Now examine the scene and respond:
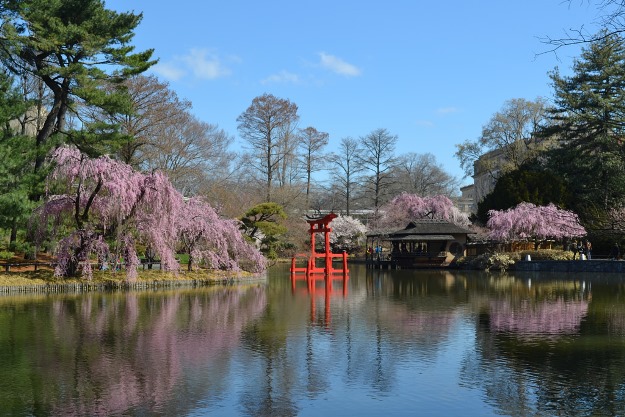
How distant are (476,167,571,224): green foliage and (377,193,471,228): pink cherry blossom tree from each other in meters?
11.8

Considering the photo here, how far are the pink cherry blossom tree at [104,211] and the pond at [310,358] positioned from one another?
543 centimetres

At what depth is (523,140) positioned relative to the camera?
204 feet

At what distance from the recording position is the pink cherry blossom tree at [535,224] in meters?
48.3

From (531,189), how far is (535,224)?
4.07 metres

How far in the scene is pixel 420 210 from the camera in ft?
216

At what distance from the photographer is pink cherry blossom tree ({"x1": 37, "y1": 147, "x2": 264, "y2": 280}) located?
→ 26.1m

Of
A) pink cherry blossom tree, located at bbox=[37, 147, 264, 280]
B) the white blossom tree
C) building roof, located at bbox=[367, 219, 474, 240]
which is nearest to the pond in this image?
pink cherry blossom tree, located at bbox=[37, 147, 264, 280]

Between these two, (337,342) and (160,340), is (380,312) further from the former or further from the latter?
(160,340)

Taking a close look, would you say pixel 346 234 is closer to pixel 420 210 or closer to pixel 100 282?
pixel 420 210

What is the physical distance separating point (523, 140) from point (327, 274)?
31545mm

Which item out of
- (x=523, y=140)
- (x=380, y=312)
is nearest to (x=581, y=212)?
(x=523, y=140)

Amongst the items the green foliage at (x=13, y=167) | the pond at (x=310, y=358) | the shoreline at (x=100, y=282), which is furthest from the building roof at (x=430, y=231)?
the green foliage at (x=13, y=167)

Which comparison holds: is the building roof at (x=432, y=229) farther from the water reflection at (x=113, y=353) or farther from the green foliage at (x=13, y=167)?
the water reflection at (x=113, y=353)

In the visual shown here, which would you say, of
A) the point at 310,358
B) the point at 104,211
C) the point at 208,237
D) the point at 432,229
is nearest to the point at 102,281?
the point at 104,211
